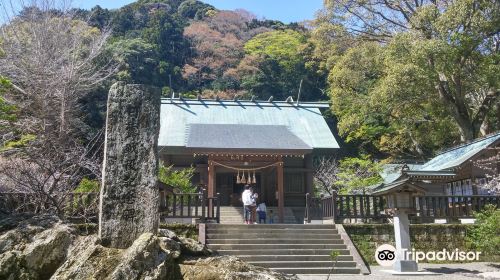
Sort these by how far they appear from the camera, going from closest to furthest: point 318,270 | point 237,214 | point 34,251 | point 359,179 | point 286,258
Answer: point 34,251 → point 318,270 → point 286,258 → point 237,214 → point 359,179

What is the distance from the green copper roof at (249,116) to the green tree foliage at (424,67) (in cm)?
154

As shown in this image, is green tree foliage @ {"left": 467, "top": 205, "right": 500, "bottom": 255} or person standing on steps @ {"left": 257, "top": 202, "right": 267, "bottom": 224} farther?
person standing on steps @ {"left": 257, "top": 202, "right": 267, "bottom": 224}

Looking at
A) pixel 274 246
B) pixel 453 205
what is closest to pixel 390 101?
pixel 453 205

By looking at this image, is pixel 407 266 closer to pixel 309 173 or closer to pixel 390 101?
pixel 390 101

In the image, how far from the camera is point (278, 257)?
36.2ft

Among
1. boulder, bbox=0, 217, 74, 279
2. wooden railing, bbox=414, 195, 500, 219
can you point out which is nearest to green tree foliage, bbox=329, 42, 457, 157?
wooden railing, bbox=414, 195, 500, 219

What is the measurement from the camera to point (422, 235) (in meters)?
12.3

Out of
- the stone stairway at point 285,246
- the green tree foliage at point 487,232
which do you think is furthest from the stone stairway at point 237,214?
the green tree foliage at point 487,232

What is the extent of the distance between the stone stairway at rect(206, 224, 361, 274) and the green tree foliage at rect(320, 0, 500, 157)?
8.44 metres

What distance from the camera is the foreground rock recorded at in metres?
4.96

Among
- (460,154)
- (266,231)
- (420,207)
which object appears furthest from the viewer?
(460,154)

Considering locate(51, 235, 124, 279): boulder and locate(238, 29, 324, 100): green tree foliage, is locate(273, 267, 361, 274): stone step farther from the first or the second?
locate(238, 29, 324, 100): green tree foliage

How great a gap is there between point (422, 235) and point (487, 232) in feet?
5.60

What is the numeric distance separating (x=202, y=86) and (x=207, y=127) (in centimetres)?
2197
